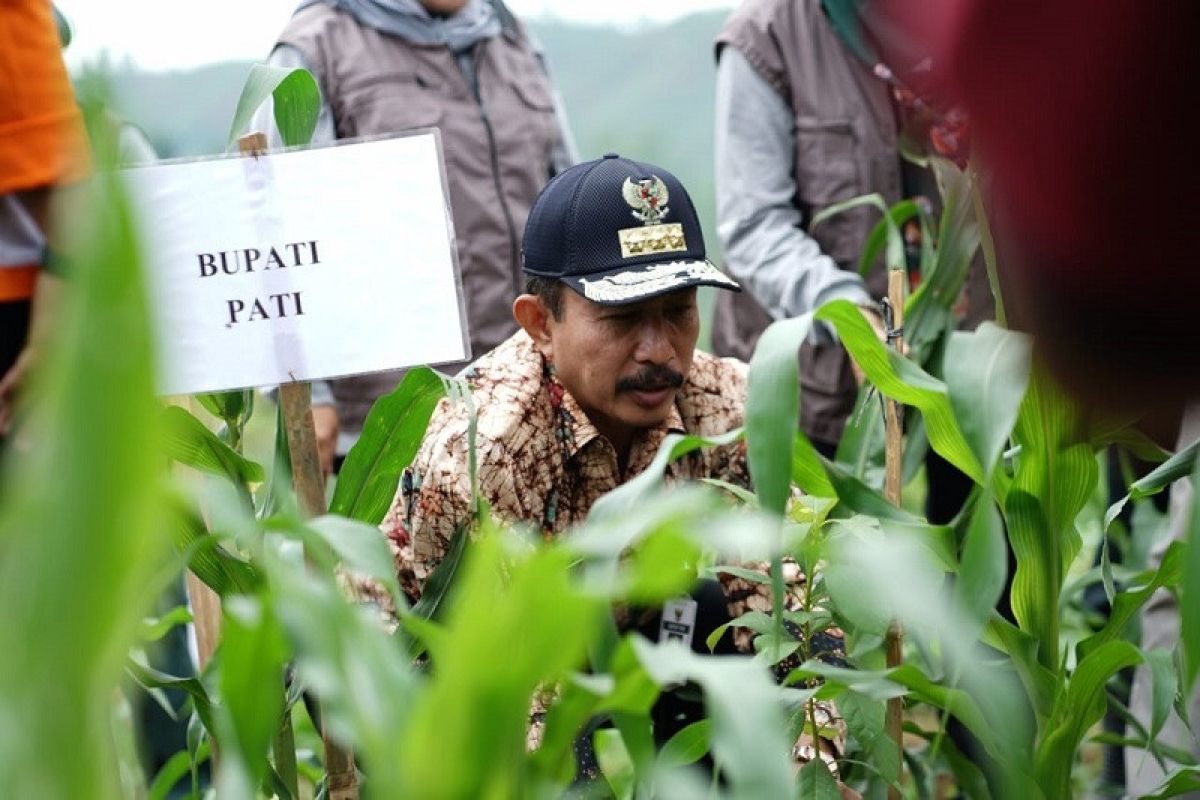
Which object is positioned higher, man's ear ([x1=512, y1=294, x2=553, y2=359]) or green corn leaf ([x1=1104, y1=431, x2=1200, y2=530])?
green corn leaf ([x1=1104, y1=431, x2=1200, y2=530])

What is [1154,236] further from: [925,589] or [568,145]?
[568,145]

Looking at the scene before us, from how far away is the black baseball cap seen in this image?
4.97ft

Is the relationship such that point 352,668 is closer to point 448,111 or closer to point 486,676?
point 486,676

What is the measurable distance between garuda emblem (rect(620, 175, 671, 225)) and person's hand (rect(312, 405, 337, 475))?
510 millimetres

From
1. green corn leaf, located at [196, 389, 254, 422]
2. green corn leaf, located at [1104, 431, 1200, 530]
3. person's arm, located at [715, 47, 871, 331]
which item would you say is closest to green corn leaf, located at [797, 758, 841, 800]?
green corn leaf, located at [1104, 431, 1200, 530]

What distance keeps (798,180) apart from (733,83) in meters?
0.14

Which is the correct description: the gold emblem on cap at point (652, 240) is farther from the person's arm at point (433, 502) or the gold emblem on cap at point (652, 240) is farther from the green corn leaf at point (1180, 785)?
the green corn leaf at point (1180, 785)

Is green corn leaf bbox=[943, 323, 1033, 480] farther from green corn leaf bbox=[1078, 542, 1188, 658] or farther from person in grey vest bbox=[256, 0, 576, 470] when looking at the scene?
person in grey vest bbox=[256, 0, 576, 470]

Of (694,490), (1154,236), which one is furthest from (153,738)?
(1154,236)

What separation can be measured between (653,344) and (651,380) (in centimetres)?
3

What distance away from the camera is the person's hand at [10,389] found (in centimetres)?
130

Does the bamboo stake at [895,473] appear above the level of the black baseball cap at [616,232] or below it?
below

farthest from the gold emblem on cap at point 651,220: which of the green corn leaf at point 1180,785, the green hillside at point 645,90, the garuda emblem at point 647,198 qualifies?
the green hillside at point 645,90

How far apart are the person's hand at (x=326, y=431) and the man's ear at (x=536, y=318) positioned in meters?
0.37
